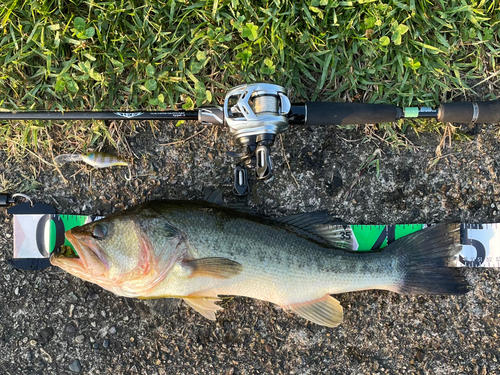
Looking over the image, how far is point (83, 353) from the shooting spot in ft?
8.93

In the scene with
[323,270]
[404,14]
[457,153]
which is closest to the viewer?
[323,270]

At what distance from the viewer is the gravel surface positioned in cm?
272

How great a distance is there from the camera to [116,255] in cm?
224

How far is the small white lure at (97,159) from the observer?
268 cm

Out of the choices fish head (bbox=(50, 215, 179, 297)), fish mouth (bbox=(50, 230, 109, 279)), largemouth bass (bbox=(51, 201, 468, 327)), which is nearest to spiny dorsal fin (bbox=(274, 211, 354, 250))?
largemouth bass (bbox=(51, 201, 468, 327))

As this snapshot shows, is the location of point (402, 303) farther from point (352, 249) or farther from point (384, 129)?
point (384, 129)

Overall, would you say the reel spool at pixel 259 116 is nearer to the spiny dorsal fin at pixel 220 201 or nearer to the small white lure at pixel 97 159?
the spiny dorsal fin at pixel 220 201

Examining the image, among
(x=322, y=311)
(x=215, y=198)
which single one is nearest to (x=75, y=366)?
(x=215, y=198)

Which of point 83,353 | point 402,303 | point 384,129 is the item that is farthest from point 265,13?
point 83,353

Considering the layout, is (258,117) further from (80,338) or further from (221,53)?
(80,338)

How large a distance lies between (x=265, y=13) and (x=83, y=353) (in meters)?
2.78

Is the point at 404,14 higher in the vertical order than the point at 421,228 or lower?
higher

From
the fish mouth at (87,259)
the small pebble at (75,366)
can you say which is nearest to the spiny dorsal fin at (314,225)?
the fish mouth at (87,259)

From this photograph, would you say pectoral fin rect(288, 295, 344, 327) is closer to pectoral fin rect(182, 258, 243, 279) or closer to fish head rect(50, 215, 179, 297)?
pectoral fin rect(182, 258, 243, 279)
